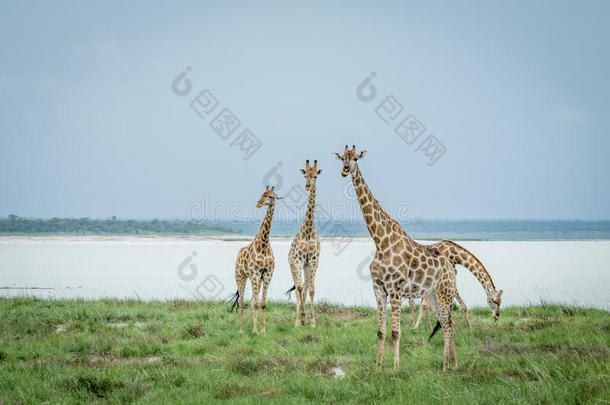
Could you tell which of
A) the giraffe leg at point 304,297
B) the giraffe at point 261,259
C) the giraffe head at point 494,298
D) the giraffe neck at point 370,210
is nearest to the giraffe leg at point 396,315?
the giraffe neck at point 370,210

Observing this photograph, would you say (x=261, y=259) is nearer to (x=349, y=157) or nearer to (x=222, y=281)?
(x=349, y=157)

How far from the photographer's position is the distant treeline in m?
79.1

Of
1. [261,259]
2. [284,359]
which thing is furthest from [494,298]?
[261,259]

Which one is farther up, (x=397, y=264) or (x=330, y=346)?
(x=397, y=264)

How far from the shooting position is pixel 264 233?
37.6 ft

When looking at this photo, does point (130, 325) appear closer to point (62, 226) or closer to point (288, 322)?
point (288, 322)

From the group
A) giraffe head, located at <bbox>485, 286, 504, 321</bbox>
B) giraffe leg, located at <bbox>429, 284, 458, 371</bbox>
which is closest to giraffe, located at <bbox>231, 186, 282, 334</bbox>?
giraffe leg, located at <bbox>429, 284, 458, 371</bbox>

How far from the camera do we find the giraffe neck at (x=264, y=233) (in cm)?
1145

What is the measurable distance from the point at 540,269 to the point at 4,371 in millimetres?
27297

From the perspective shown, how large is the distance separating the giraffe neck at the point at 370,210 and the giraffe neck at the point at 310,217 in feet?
12.8

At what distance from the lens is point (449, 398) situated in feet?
21.6

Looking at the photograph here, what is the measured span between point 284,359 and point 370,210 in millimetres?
2942

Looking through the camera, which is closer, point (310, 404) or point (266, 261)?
point (310, 404)

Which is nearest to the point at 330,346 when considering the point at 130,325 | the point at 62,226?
the point at 130,325
